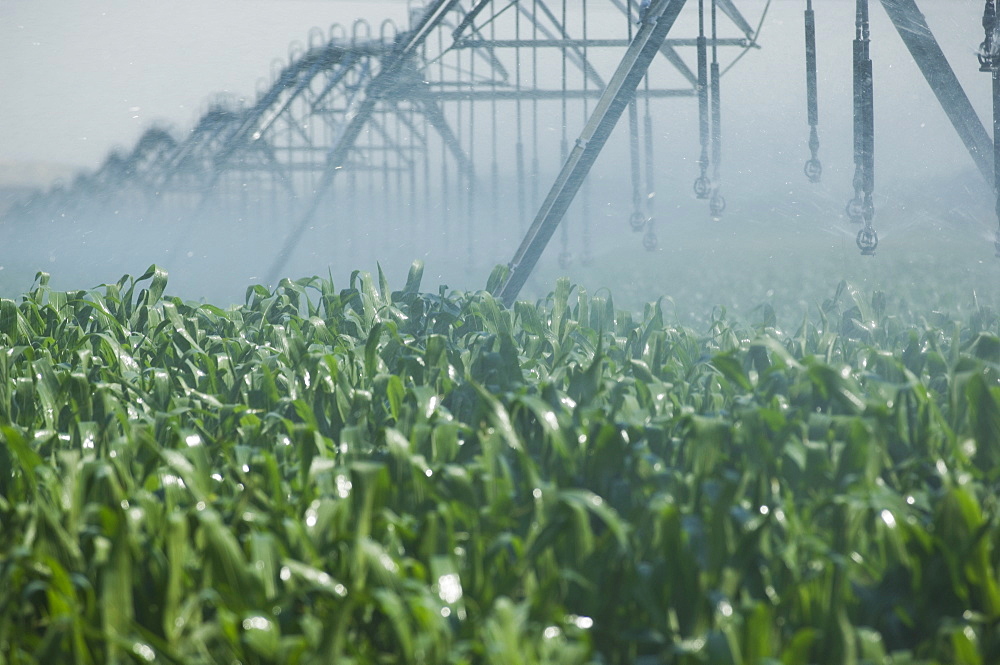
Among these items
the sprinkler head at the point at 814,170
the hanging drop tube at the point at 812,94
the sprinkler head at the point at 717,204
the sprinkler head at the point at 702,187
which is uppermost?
the hanging drop tube at the point at 812,94

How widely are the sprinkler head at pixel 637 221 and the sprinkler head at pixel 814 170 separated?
74 cm

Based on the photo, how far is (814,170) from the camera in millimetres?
3869

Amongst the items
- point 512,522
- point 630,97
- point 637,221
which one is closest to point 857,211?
point 637,221

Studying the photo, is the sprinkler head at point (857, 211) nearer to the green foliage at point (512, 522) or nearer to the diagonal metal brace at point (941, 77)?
the diagonal metal brace at point (941, 77)

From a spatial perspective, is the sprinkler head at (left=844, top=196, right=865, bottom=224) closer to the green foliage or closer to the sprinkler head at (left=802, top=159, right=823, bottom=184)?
the sprinkler head at (left=802, top=159, right=823, bottom=184)

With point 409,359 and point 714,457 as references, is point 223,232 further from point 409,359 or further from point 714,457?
point 714,457

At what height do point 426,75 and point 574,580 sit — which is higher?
point 426,75

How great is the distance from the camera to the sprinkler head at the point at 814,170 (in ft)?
12.6

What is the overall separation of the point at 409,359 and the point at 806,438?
84 centimetres

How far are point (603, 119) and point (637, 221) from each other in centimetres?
110

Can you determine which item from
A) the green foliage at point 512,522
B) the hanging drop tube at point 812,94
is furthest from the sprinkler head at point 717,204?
the green foliage at point 512,522

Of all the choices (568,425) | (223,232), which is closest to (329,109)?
(223,232)

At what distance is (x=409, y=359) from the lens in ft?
6.26

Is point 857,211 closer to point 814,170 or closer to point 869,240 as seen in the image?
point 869,240
